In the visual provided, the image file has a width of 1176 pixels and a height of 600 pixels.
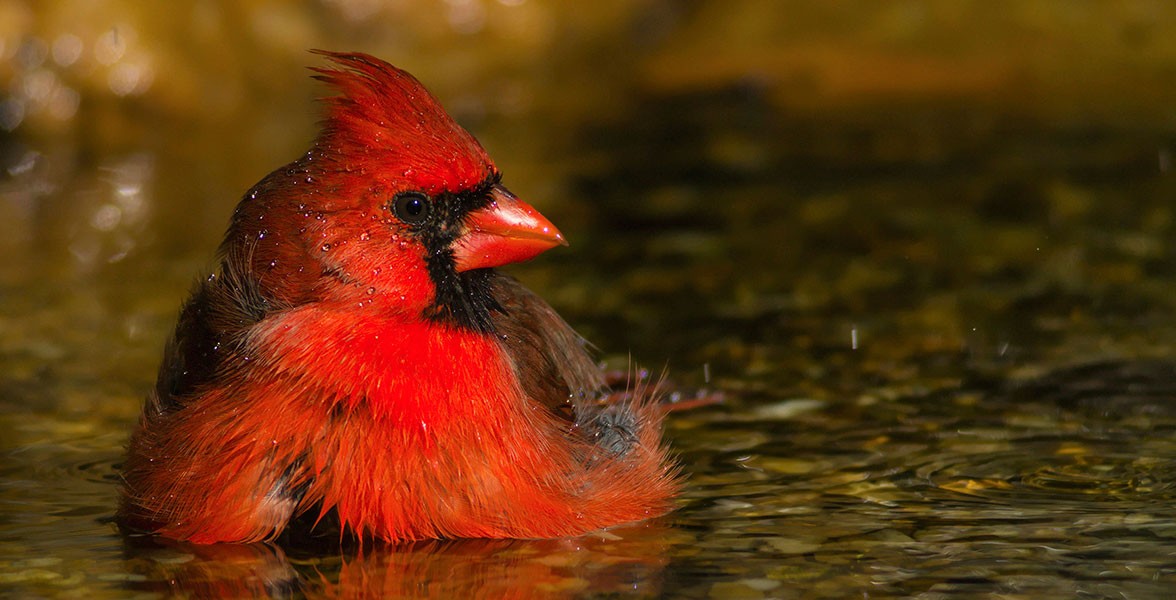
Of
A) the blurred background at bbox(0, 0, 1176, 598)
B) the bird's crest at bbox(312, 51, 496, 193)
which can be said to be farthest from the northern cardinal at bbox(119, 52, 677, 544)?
the blurred background at bbox(0, 0, 1176, 598)

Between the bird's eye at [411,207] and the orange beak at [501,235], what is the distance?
101 millimetres

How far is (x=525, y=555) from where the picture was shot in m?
3.74

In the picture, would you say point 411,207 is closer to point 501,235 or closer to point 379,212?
point 379,212

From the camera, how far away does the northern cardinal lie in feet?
11.7

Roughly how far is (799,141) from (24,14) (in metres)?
4.36

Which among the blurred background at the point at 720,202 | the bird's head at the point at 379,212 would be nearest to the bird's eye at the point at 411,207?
the bird's head at the point at 379,212

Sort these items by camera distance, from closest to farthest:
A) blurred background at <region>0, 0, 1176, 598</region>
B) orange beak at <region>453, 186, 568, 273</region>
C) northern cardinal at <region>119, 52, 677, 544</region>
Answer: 1. northern cardinal at <region>119, 52, 677, 544</region>
2. orange beak at <region>453, 186, 568, 273</region>
3. blurred background at <region>0, 0, 1176, 598</region>

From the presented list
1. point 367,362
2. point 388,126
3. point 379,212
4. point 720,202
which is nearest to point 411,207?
point 379,212

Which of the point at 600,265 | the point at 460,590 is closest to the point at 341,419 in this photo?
the point at 460,590

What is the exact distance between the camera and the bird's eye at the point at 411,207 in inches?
143

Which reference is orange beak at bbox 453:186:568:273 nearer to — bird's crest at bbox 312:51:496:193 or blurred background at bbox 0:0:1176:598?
bird's crest at bbox 312:51:496:193

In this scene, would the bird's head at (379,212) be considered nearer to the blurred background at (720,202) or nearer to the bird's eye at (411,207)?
the bird's eye at (411,207)

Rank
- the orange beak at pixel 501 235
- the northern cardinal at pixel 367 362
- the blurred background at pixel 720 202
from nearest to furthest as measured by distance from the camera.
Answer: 1. the northern cardinal at pixel 367 362
2. the orange beak at pixel 501 235
3. the blurred background at pixel 720 202

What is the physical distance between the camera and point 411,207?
3645 millimetres
